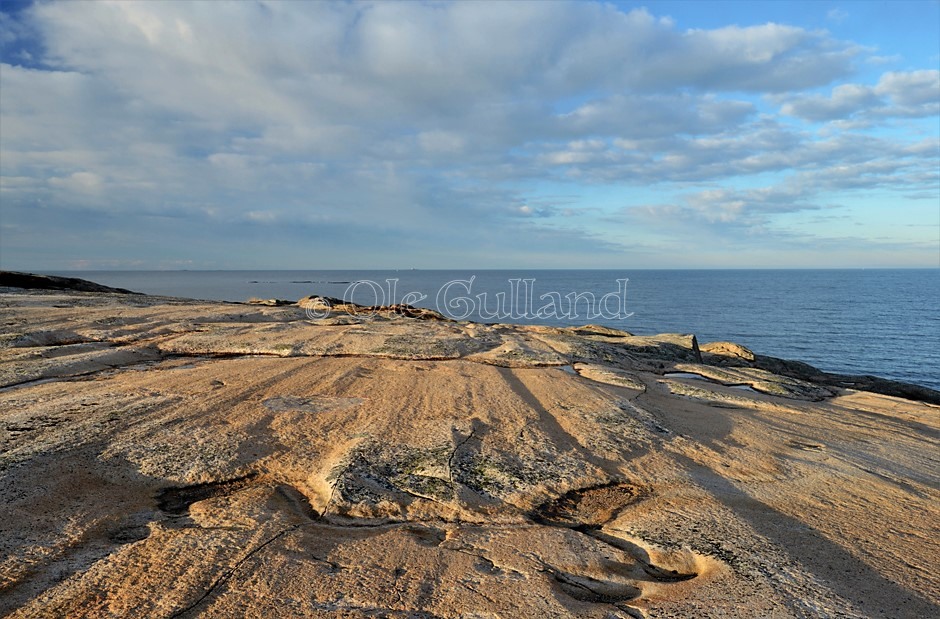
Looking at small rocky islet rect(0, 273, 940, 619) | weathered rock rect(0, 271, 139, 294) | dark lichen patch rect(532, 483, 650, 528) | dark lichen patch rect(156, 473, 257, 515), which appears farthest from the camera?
weathered rock rect(0, 271, 139, 294)

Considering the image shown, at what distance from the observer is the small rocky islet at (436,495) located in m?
3.72

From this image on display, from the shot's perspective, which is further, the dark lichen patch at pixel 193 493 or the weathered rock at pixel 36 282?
the weathered rock at pixel 36 282

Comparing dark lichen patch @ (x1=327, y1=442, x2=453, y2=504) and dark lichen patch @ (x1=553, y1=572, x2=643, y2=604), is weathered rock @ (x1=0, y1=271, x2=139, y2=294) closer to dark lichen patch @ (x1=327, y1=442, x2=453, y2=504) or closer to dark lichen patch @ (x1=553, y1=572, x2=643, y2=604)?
dark lichen patch @ (x1=327, y1=442, x2=453, y2=504)

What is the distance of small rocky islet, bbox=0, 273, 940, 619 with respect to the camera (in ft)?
12.2

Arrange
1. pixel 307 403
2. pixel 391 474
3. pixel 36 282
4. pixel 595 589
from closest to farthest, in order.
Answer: pixel 595 589 < pixel 391 474 < pixel 307 403 < pixel 36 282

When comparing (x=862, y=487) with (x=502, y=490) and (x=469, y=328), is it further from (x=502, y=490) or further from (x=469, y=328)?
(x=469, y=328)

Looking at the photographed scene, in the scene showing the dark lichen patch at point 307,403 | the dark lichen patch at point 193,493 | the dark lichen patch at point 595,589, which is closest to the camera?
the dark lichen patch at point 595,589

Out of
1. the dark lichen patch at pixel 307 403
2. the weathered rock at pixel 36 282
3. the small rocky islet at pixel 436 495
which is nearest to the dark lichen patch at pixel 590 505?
the small rocky islet at pixel 436 495

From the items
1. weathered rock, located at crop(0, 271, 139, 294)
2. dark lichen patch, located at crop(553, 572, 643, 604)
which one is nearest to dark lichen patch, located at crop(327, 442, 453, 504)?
dark lichen patch, located at crop(553, 572, 643, 604)

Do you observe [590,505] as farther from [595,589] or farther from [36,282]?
[36,282]

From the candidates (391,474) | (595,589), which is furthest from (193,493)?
(595,589)

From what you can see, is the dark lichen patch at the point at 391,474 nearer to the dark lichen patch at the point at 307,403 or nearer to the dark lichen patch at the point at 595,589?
the dark lichen patch at the point at 595,589

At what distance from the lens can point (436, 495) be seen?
17.2ft

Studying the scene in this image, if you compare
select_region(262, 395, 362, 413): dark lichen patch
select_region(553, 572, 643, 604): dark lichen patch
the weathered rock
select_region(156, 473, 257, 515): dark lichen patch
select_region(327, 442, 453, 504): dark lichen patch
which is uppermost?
the weathered rock
